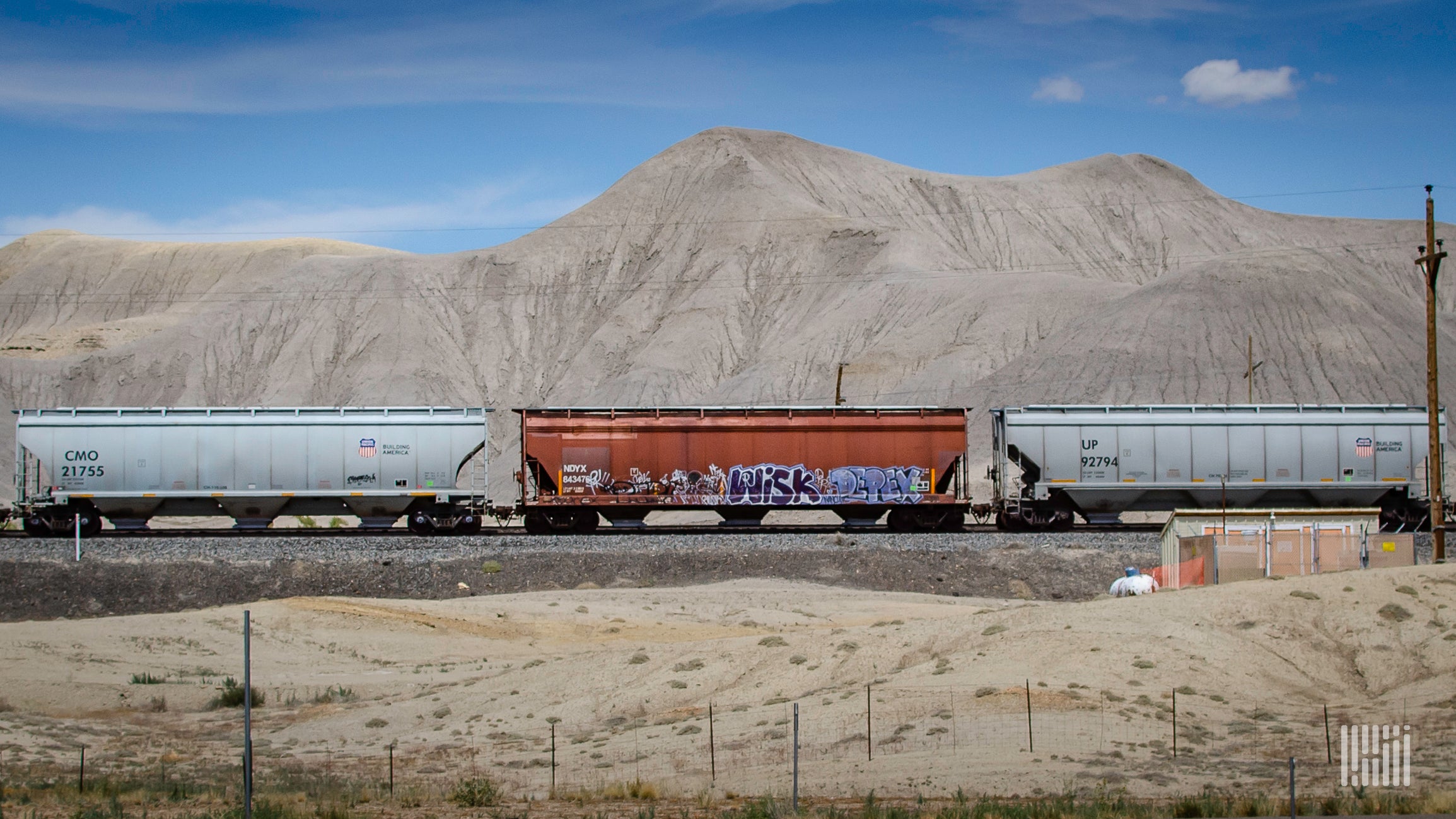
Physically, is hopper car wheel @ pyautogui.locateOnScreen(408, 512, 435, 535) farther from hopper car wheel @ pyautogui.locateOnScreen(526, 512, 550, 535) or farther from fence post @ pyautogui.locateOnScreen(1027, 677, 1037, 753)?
fence post @ pyautogui.locateOnScreen(1027, 677, 1037, 753)

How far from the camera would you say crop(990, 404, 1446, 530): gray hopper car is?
113 feet

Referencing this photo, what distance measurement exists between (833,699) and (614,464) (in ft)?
59.6

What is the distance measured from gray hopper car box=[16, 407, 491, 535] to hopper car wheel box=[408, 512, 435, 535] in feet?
0.08

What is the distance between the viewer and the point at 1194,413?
35.3m

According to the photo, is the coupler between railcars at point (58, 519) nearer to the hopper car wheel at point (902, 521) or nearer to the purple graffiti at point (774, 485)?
the purple graffiti at point (774, 485)

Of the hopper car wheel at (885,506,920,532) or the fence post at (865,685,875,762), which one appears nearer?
the fence post at (865,685,875,762)

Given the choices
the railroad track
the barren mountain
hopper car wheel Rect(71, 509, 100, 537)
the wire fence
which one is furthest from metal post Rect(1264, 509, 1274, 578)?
the barren mountain

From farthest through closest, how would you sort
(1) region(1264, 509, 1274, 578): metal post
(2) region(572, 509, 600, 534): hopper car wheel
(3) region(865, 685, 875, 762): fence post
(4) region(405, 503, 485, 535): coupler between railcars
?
(2) region(572, 509, 600, 534): hopper car wheel, (4) region(405, 503, 485, 535): coupler between railcars, (1) region(1264, 509, 1274, 578): metal post, (3) region(865, 685, 875, 762): fence post

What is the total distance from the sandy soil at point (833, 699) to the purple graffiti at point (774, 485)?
11259 millimetres

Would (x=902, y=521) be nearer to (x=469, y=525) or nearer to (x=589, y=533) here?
(x=589, y=533)

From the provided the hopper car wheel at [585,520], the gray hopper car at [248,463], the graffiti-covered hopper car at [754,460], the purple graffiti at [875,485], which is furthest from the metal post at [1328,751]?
the gray hopper car at [248,463]

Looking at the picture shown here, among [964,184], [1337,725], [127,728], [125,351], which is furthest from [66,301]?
[1337,725]

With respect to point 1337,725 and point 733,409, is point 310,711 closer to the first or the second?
point 1337,725

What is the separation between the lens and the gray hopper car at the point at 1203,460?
113 ft
